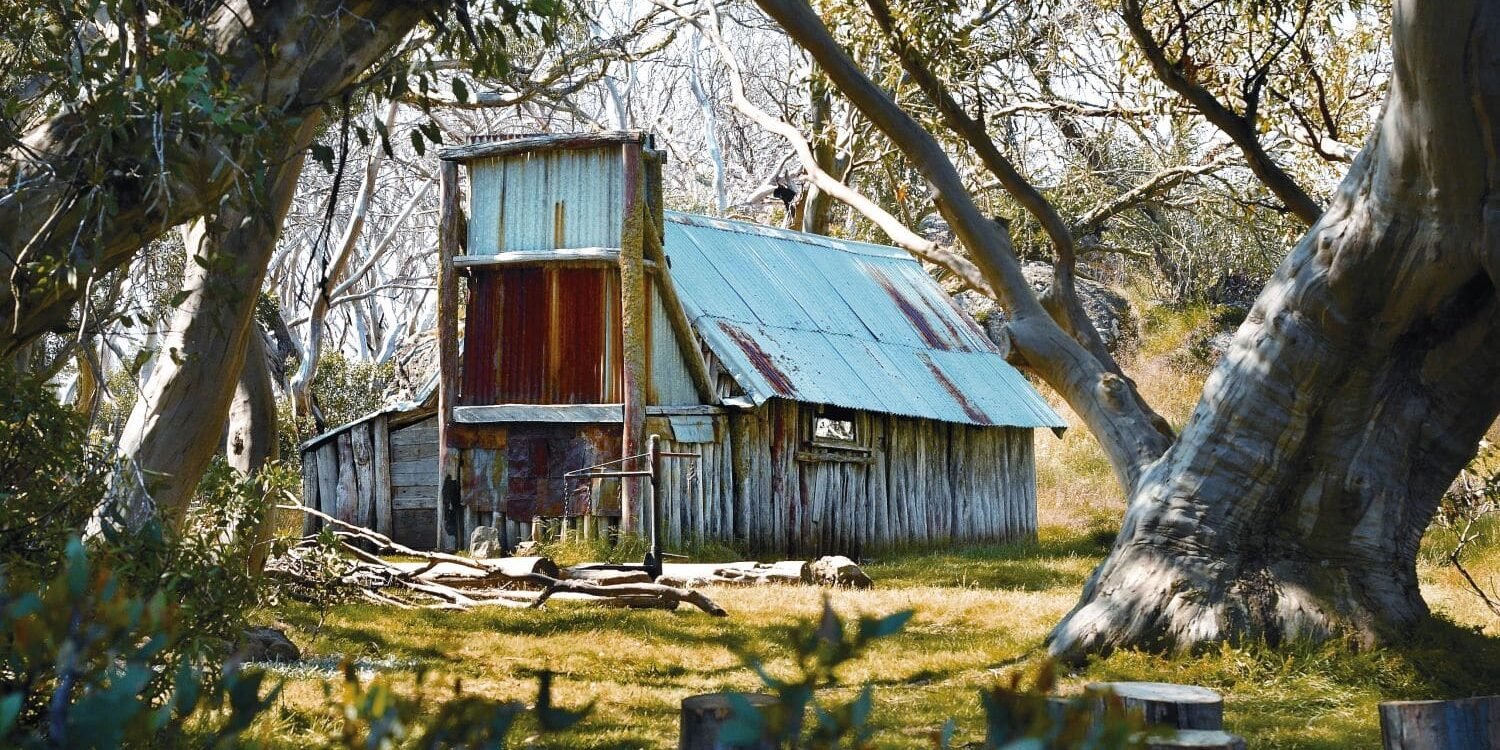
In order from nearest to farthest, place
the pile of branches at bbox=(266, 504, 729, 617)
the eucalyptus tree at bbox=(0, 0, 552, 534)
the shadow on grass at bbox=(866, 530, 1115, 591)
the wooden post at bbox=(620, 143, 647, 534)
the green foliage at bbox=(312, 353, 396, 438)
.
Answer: the eucalyptus tree at bbox=(0, 0, 552, 534), the pile of branches at bbox=(266, 504, 729, 617), the shadow on grass at bbox=(866, 530, 1115, 591), the wooden post at bbox=(620, 143, 647, 534), the green foliage at bbox=(312, 353, 396, 438)

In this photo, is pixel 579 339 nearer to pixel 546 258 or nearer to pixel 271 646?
pixel 546 258

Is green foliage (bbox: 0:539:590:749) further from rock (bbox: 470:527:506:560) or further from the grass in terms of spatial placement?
rock (bbox: 470:527:506:560)

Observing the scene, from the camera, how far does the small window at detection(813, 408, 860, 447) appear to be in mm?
18578

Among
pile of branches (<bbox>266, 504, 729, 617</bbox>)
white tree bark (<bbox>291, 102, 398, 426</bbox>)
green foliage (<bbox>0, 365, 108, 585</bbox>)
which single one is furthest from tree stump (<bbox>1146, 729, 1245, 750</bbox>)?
white tree bark (<bbox>291, 102, 398, 426</bbox>)

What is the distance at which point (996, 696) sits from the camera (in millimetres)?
1894

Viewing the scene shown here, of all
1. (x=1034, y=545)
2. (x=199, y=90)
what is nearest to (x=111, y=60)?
(x=199, y=90)

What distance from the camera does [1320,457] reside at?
8555 mm

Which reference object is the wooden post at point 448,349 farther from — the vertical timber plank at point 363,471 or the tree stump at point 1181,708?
the tree stump at point 1181,708

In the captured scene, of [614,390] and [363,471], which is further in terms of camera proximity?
[363,471]

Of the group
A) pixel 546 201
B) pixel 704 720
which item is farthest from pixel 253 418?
pixel 704 720

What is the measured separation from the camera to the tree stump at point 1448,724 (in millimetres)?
4008

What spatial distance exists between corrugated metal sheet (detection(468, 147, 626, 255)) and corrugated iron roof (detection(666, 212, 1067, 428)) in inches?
69.9

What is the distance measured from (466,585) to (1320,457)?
7257 millimetres

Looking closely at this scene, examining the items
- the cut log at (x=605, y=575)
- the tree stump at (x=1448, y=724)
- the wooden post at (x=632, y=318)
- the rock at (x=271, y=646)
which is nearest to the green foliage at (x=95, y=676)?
the tree stump at (x=1448, y=724)
